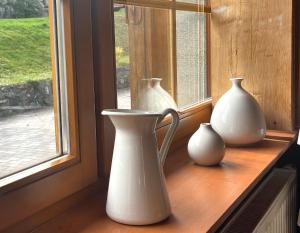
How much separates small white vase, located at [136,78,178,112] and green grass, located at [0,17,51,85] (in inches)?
15.3

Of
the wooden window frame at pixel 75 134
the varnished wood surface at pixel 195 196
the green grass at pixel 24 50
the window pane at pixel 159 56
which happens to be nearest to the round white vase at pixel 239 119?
the varnished wood surface at pixel 195 196

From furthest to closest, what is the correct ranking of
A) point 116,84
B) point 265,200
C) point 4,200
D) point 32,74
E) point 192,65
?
1. point 192,65
2. point 265,200
3. point 116,84
4. point 32,74
5. point 4,200

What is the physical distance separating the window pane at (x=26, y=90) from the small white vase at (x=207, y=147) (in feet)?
1.33

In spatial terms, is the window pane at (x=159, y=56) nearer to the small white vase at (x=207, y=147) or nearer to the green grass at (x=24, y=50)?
the small white vase at (x=207, y=147)

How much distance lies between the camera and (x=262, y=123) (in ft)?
4.66

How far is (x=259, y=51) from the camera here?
1.59 meters

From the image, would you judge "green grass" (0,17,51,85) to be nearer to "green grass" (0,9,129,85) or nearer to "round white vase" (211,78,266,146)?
"green grass" (0,9,129,85)

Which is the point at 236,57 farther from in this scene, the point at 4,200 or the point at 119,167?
the point at 4,200

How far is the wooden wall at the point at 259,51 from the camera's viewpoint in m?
1.56

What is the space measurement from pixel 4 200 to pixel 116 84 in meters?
0.41

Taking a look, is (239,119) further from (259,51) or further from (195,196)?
(195,196)

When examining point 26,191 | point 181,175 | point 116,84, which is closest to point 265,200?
point 181,175

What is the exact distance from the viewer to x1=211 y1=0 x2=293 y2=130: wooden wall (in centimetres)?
156

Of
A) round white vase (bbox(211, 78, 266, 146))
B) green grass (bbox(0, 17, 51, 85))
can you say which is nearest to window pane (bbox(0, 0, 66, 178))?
green grass (bbox(0, 17, 51, 85))
